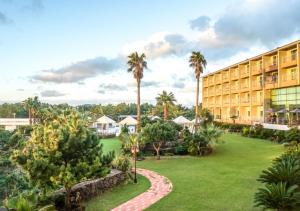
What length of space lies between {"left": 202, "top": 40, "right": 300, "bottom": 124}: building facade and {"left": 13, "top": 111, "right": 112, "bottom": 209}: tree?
1344 inches

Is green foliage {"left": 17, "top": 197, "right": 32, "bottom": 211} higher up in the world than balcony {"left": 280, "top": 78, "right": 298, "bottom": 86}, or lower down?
lower down

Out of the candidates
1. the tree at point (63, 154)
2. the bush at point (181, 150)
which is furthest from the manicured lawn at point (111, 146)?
the tree at point (63, 154)

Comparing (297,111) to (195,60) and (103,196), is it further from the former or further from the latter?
(103,196)

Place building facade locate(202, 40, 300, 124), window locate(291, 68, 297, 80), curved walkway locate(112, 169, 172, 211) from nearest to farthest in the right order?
curved walkway locate(112, 169, 172, 211) → window locate(291, 68, 297, 80) → building facade locate(202, 40, 300, 124)

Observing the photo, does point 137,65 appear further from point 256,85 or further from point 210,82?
point 210,82

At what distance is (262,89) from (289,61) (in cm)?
848

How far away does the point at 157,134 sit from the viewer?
108 ft

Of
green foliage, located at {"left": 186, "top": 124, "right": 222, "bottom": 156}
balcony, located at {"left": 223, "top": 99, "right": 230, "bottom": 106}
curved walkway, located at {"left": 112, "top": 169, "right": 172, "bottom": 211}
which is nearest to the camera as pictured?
curved walkway, located at {"left": 112, "top": 169, "right": 172, "bottom": 211}

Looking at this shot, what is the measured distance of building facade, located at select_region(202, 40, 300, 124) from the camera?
49469 millimetres

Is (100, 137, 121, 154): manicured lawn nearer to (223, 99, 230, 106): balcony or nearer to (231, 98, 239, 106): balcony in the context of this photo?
(231, 98, 239, 106): balcony

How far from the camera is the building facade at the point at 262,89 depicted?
49469 millimetres

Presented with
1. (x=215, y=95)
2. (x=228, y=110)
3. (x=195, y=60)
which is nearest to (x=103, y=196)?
(x=195, y=60)

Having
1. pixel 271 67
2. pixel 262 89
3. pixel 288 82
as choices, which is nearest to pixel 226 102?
pixel 262 89

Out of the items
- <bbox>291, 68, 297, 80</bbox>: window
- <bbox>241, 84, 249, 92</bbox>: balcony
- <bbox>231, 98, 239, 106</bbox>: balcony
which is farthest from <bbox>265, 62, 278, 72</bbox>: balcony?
<bbox>231, 98, 239, 106</bbox>: balcony
